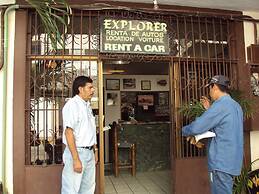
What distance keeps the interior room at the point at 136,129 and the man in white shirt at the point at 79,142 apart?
166 cm

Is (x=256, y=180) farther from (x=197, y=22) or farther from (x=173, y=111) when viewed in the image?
(x=197, y=22)

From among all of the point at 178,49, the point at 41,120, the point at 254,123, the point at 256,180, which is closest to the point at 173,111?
the point at 178,49

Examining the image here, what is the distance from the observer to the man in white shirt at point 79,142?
2906mm

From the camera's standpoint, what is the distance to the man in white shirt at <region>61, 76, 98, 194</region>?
2906 mm

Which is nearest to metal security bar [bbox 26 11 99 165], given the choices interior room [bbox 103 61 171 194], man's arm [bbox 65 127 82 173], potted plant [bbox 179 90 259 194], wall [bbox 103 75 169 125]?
man's arm [bbox 65 127 82 173]

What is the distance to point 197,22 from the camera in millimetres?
4332

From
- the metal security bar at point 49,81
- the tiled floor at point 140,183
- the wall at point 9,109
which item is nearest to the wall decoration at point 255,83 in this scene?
the tiled floor at point 140,183

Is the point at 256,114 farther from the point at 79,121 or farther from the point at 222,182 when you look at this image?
the point at 79,121

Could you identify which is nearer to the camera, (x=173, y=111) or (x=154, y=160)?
(x=173, y=111)

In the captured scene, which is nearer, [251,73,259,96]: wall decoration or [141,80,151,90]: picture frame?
[251,73,259,96]: wall decoration

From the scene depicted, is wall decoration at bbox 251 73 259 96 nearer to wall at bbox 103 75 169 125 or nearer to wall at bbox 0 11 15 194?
wall at bbox 0 11 15 194

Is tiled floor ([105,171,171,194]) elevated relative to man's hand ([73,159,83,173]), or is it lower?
lower

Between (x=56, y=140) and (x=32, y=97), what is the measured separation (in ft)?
2.12

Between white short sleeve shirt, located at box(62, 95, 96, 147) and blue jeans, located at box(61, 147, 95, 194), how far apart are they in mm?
112
